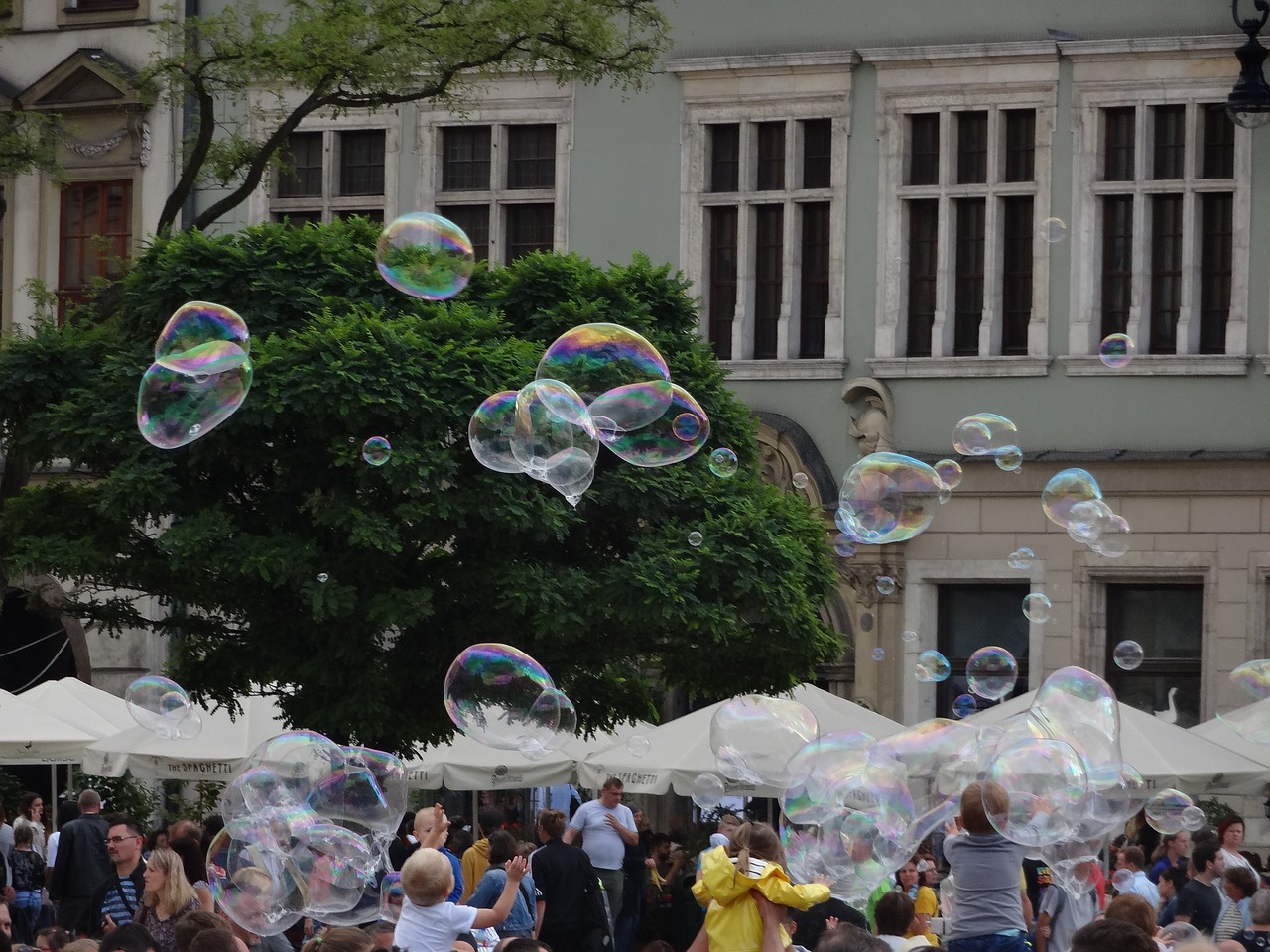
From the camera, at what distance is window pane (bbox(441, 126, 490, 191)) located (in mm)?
26500

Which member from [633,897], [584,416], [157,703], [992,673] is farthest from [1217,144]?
[157,703]

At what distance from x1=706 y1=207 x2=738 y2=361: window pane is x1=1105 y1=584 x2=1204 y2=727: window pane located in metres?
4.97

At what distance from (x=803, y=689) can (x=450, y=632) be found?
10.9 ft

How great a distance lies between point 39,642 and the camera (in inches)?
1148

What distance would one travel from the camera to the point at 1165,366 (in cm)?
2348

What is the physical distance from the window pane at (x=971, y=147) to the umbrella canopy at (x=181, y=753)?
370 inches

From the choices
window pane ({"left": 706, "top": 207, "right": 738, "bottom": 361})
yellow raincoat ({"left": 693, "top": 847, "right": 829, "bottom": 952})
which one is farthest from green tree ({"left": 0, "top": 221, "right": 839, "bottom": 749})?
yellow raincoat ({"left": 693, "top": 847, "right": 829, "bottom": 952})

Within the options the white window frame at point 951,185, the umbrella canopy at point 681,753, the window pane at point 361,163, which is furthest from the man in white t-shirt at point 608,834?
the window pane at point 361,163

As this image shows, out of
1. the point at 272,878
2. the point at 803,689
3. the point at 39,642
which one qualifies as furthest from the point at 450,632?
the point at 39,642

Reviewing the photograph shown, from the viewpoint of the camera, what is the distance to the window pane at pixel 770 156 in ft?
83.2

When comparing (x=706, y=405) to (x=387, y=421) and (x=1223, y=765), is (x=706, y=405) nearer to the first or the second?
(x=387, y=421)

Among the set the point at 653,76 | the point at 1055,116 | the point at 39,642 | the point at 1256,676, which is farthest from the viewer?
the point at 39,642

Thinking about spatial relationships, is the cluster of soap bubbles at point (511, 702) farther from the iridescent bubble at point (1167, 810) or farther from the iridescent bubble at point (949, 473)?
the iridescent bubble at point (949, 473)

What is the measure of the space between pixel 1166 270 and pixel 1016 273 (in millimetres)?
1547
